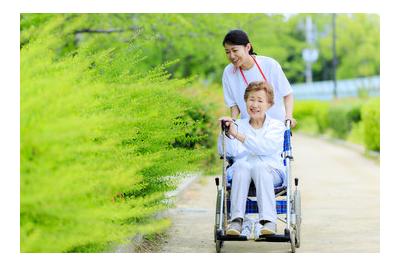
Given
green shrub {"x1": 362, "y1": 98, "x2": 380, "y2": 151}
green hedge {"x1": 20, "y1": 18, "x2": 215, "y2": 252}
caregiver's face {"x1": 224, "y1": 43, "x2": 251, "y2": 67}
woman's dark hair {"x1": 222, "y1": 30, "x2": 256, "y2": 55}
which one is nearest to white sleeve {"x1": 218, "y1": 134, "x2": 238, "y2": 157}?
caregiver's face {"x1": 224, "y1": 43, "x2": 251, "y2": 67}

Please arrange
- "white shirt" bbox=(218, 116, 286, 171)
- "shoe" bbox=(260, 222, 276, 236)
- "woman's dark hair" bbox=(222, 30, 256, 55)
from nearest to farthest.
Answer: "shoe" bbox=(260, 222, 276, 236), "white shirt" bbox=(218, 116, 286, 171), "woman's dark hair" bbox=(222, 30, 256, 55)

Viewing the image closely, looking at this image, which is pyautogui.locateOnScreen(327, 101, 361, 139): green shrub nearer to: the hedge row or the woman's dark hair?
the hedge row

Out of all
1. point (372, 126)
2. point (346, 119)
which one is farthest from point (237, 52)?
point (346, 119)

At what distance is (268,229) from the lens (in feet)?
24.1

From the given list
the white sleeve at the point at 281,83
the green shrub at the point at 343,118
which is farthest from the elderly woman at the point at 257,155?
the green shrub at the point at 343,118

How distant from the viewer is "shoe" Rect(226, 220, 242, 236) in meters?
7.36

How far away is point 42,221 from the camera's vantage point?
5.55 meters

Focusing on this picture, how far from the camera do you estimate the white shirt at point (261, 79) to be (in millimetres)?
7941

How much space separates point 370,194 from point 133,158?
6.70 meters

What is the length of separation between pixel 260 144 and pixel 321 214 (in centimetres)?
311

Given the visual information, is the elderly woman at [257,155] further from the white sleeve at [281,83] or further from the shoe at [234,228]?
the white sleeve at [281,83]

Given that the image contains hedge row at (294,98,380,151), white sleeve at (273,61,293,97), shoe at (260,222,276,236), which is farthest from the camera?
hedge row at (294,98,380,151)

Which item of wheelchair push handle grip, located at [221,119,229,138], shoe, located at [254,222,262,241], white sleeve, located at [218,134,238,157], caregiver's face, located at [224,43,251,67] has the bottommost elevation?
shoe, located at [254,222,262,241]
